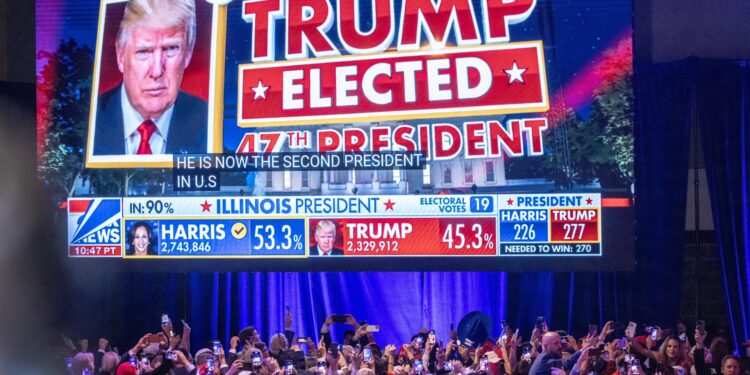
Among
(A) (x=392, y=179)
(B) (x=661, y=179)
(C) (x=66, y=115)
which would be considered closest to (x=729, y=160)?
(B) (x=661, y=179)

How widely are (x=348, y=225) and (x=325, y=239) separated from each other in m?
0.23

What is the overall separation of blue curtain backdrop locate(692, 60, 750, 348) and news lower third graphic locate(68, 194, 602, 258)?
53.2 inches

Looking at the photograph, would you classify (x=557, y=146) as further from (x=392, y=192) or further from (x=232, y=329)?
(x=232, y=329)

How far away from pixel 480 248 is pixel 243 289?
8.93ft

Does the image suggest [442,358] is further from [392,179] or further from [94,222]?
[94,222]

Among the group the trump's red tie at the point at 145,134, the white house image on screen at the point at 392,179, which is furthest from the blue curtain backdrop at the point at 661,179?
the trump's red tie at the point at 145,134

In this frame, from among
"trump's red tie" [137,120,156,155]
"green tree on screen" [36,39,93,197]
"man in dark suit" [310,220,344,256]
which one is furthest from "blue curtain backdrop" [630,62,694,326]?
"green tree on screen" [36,39,93,197]

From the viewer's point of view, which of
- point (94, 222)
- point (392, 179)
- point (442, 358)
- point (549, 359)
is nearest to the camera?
point (549, 359)

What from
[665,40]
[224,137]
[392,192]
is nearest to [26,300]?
[224,137]

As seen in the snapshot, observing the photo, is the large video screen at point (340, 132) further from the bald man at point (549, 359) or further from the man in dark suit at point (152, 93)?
the bald man at point (549, 359)

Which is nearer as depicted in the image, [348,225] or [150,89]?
[348,225]

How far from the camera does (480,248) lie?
25.6ft

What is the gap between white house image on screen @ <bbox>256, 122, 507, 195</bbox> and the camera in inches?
306

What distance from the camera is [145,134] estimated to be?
8273mm
